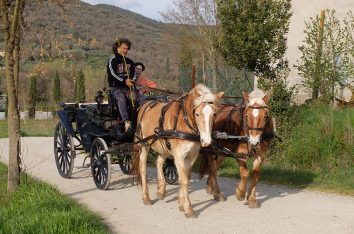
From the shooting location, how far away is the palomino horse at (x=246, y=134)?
23.3 ft

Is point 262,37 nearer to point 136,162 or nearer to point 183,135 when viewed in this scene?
point 136,162

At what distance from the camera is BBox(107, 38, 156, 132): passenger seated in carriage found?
9.07 metres

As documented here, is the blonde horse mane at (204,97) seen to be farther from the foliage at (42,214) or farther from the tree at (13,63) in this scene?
the tree at (13,63)

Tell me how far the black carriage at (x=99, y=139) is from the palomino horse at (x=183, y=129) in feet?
1.92

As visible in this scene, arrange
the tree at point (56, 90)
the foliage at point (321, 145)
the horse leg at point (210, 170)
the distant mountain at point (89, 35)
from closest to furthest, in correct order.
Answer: the distant mountain at point (89, 35) → the horse leg at point (210, 170) → the foliage at point (321, 145) → the tree at point (56, 90)

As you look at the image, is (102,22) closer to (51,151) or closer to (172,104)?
(51,151)

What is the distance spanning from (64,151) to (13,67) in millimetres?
3530

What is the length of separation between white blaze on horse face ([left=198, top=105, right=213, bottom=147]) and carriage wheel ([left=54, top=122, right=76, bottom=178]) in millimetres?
4460

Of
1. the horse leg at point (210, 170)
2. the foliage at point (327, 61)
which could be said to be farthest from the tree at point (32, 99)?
the horse leg at point (210, 170)

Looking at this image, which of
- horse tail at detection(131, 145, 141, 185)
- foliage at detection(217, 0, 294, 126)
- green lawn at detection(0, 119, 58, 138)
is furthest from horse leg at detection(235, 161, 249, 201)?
green lawn at detection(0, 119, 58, 138)

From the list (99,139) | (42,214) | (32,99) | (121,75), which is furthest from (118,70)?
(32,99)

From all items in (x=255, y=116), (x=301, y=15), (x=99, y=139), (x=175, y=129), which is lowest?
(x=99, y=139)

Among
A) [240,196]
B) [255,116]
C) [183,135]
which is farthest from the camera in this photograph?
[240,196]

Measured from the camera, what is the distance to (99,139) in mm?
9266
